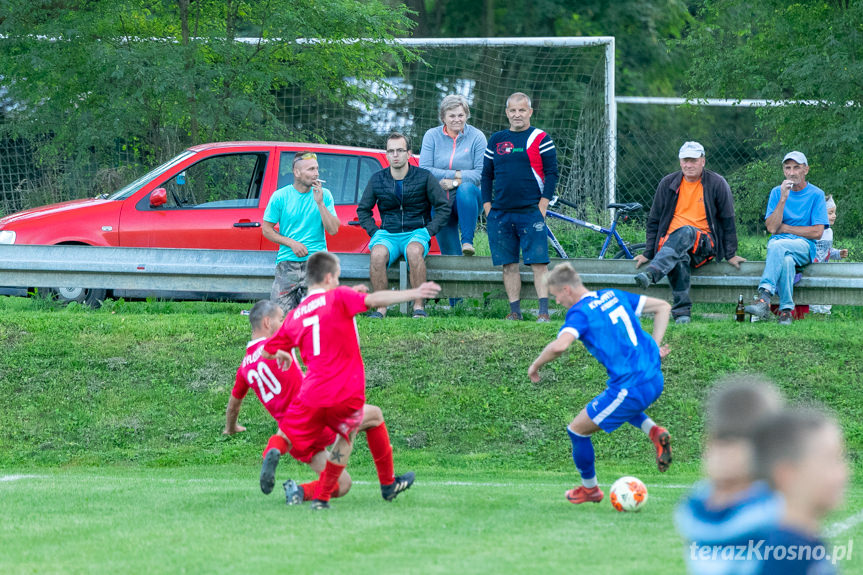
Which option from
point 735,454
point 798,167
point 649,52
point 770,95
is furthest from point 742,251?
point 649,52

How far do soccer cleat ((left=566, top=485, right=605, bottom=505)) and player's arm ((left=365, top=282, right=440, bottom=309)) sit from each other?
186 cm

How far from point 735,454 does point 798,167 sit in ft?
28.5

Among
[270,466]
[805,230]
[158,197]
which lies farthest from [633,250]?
[270,466]

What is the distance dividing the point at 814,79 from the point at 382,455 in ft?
30.8

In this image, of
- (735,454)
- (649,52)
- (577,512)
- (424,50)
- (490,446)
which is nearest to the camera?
(735,454)

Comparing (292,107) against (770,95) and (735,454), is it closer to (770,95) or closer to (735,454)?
(770,95)

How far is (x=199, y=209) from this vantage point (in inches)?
510

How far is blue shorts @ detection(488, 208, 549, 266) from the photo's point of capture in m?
11.3

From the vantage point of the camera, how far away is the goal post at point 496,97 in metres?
17.1

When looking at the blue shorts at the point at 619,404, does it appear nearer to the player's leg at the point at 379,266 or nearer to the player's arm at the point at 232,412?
the player's arm at the point at 232,412

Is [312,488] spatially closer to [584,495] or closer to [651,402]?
[584,495]

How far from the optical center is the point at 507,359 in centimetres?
1077

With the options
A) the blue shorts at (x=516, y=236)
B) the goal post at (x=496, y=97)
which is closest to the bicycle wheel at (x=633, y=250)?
the blue shorts at (x=516, y=236)

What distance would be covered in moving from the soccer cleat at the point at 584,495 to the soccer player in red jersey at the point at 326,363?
1557 millimetres
